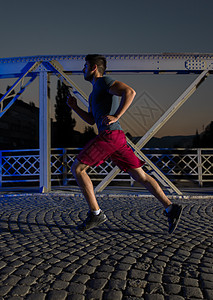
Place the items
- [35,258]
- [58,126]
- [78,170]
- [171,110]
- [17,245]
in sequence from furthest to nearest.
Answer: [58,126], [171,110], [78,170], [17,245], [35,258]

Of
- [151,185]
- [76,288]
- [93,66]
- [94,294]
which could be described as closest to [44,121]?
[93,66]

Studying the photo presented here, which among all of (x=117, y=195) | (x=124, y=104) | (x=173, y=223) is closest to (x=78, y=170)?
(x=124, y=104)

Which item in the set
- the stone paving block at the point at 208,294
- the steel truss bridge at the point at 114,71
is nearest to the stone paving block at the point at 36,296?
the stone paving block at the point at 208,294

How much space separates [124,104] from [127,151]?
60 cm

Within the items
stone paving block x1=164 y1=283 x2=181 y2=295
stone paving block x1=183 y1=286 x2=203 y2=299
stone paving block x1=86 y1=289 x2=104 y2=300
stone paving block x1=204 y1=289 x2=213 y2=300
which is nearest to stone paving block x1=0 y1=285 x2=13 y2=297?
stone paving block x1=86 y1=289 x2=104 y2=300

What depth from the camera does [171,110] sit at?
7668 millimetres

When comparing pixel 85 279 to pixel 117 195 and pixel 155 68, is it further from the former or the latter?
pixel 155 68

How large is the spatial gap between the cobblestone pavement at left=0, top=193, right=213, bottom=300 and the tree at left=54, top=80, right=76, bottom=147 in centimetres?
3666

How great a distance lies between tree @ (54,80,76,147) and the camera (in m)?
42.0

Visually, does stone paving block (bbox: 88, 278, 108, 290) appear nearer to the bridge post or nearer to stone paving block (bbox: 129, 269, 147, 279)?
stone paving block (bbox: 129, 269, 147, 279)

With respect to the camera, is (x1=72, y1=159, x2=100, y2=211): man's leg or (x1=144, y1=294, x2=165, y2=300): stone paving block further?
(x1=72, y1=159, x2=100, y2=211): man's leg

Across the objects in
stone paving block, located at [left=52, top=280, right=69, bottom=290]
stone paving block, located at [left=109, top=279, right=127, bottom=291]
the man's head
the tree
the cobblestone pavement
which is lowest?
the cobblestone pavement

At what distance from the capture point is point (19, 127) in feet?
75.0

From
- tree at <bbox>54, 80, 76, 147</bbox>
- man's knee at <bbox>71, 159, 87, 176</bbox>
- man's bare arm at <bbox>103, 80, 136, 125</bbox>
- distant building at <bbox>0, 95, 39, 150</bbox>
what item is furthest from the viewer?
tree at <bbox>54, 80, 76, 147</bbox>
